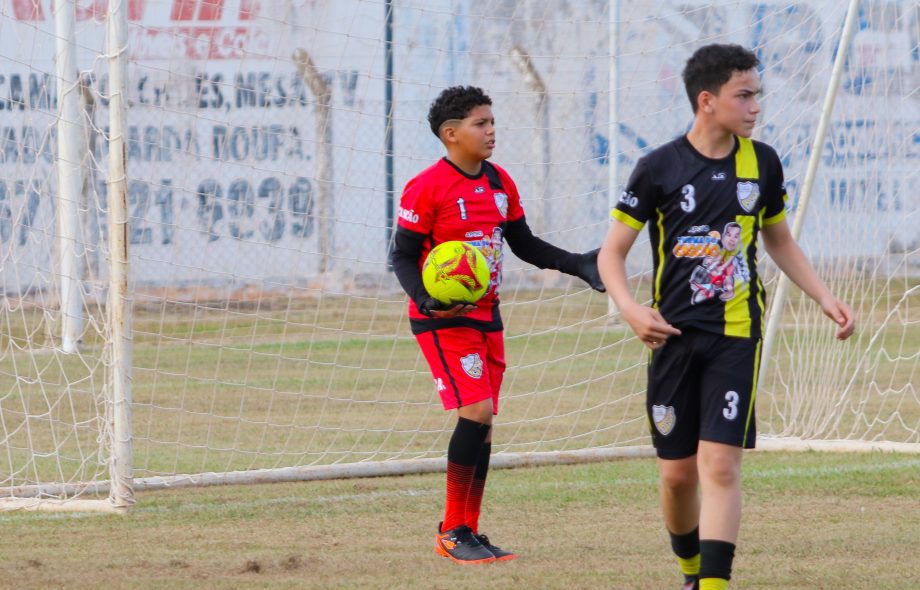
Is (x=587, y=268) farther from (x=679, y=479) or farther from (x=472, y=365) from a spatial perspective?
(x=679, y=479)

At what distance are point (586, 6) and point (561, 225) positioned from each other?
69.3 inches

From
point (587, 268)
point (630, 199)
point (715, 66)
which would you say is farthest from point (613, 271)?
point (587, 268)

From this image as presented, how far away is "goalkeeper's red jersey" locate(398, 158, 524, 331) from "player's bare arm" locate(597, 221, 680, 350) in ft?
3.94

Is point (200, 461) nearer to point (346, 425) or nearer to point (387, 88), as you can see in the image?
point (346, 425)

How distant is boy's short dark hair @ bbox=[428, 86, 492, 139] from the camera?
578cm

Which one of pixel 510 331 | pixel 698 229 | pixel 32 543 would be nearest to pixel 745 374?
pixel 698 229

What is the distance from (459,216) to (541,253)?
0.47 m

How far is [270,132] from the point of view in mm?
8453

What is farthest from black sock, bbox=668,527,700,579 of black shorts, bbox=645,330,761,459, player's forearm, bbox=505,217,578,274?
player's forearm, bbox=505,217,578,274

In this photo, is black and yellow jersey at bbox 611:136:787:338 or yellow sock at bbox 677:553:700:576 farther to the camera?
yellow sock at bbox 677:553:700:576

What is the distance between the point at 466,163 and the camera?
5.79 metres

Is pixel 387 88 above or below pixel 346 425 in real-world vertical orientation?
above

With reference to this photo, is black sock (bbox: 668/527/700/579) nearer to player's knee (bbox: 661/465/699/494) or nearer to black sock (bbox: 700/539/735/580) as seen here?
player's knee (bbox: 661/465/699/494)

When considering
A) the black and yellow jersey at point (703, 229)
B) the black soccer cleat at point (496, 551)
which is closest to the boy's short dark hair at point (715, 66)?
the black and yellow jersey at point (703, 229)
